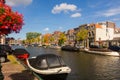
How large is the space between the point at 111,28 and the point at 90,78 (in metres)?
115

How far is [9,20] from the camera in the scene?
558 inches

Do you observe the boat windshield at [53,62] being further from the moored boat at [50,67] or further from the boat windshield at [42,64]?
the boat windshield at [42,64]

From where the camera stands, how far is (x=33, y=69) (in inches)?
915

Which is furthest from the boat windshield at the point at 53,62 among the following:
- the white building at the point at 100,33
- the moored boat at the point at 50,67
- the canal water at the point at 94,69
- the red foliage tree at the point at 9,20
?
the white building at the point at 100,33

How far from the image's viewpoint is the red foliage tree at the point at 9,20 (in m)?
13.2

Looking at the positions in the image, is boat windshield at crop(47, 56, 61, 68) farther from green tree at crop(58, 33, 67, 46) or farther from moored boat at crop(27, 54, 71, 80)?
green tree at crop(58, 33, 67, 46)

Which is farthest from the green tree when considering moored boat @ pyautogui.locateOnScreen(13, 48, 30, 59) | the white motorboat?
the white motorboat

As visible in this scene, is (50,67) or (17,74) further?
(50,67)

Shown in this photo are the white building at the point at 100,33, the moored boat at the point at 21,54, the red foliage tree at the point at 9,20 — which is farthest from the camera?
the white building at the point at 100,33

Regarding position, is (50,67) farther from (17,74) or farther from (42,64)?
(17,74)

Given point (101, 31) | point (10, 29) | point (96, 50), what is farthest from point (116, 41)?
point (10, 29)

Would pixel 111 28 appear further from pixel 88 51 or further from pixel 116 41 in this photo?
pixel 88 51

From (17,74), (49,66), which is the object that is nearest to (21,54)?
(49,66)

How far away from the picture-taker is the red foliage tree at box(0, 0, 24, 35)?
1317cm
